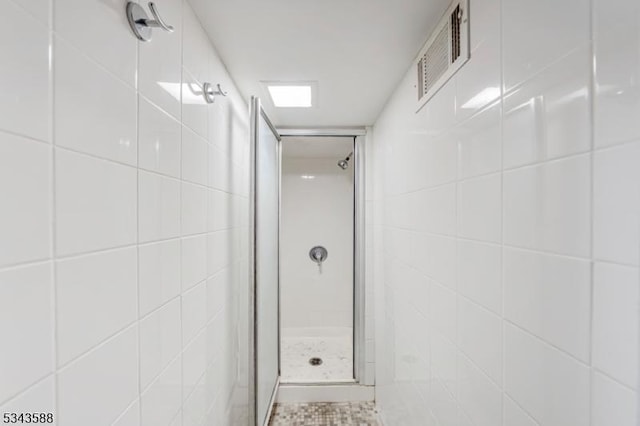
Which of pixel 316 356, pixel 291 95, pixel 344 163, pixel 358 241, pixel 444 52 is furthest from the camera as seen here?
pixel 344 163

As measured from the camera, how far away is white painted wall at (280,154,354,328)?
3463 millimetres

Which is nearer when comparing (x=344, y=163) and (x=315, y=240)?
(x=344, y=163)

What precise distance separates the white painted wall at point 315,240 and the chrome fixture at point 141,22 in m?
2.71

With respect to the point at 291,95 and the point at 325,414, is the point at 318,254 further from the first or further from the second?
the point at 291,95

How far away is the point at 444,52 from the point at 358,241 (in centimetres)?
152

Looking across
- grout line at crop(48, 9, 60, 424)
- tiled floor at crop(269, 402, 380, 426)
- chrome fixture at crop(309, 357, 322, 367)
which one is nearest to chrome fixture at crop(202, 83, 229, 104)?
grout line at crop(48, 9, 60, 424)

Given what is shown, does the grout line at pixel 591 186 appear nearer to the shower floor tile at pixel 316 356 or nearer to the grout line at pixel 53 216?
the grout line at pixel 53 216

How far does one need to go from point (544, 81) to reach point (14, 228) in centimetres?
92

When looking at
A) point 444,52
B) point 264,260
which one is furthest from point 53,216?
point 264,260

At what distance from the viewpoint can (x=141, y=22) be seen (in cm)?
72

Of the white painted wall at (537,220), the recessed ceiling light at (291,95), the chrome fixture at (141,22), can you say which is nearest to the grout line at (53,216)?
the chrome fixture at (141,22)

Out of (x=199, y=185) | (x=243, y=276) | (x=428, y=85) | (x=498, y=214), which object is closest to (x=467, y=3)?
(x=428, y=85)

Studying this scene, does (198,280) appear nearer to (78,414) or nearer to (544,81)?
(78,414)

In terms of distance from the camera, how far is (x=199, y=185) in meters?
1.15
